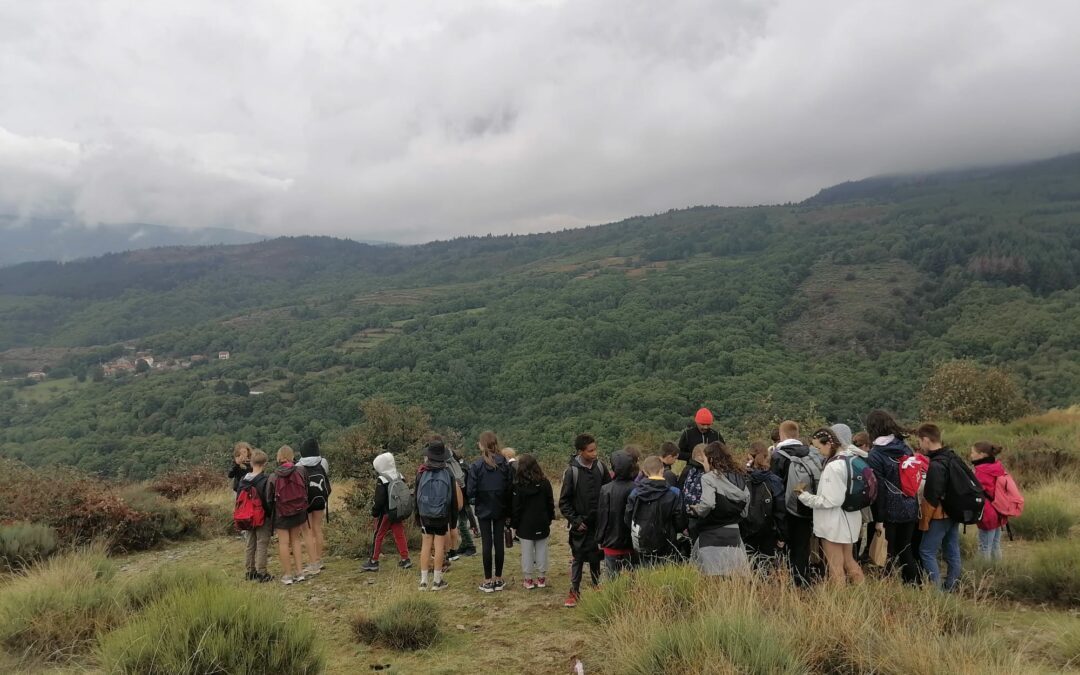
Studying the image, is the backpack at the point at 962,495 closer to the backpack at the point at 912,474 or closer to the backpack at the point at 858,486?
the backpack at the point at 912,474

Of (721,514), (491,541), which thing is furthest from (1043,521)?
(491,541)

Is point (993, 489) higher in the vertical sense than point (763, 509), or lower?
lower

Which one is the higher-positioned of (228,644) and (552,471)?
(228,644)

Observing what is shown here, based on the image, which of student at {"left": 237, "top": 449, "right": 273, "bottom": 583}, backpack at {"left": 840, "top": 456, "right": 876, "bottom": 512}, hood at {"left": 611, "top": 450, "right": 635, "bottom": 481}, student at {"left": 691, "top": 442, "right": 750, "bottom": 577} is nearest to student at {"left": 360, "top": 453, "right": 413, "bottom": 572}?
student at {"left": 237, "top": 449, "right": 273, "bottom": 583}

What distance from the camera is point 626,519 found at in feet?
16.5

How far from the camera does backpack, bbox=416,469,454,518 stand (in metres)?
6.07

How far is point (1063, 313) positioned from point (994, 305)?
36.3ft

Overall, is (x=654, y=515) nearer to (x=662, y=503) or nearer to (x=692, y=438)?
(x=662, y=503)

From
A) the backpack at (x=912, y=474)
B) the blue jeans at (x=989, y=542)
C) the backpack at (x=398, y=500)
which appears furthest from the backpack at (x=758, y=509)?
the backpack at (x=398, y=500)

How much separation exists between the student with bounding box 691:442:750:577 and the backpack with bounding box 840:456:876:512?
0.78 m

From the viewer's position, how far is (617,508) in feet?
16.7

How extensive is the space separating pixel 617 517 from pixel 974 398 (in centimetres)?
2081

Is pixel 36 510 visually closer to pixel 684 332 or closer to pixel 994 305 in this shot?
pixel 684 332

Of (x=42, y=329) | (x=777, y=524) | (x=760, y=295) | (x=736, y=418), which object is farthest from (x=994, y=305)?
(x=42, y=329)
